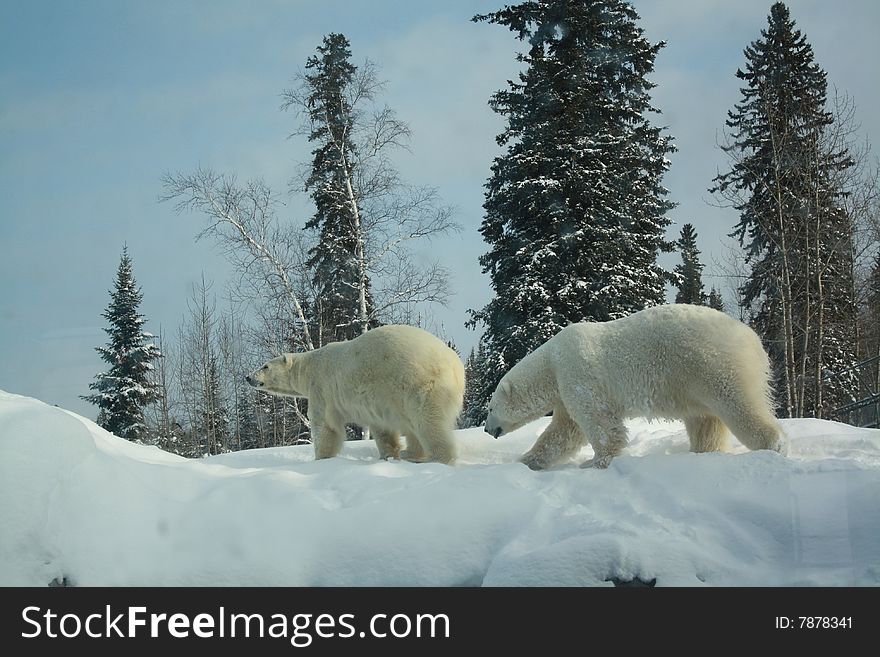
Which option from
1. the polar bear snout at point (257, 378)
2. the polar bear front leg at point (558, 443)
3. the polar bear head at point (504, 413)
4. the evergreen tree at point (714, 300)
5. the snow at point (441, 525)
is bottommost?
the snow at point (441, 525)

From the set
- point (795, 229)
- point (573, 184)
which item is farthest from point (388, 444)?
point (573, 184)

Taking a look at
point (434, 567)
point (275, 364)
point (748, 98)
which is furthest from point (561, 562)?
point (748, 98)

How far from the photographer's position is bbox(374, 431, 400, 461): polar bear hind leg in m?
6.64

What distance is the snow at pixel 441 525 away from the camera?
289 centimetres

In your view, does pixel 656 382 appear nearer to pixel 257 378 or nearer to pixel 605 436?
pixel 605 436

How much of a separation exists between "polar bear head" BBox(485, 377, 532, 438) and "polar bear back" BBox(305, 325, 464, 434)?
347 millimetres

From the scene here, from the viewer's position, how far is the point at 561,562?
2.93 m

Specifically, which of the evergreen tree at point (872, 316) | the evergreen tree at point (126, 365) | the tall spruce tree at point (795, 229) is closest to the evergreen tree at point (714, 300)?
the tall spruce tree at point (795, 229)

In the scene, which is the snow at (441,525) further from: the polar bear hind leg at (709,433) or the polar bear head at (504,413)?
the polar bear head at (504,413)

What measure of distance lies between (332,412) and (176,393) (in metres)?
5.14

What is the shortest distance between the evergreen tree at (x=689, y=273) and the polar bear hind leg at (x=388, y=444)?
28.8 feet

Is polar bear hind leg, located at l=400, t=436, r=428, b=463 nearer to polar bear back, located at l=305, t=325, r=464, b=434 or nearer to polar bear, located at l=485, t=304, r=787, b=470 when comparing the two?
polar bear back, located at l=305, t=325, r=464, b=434
